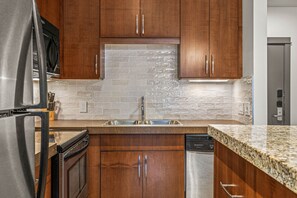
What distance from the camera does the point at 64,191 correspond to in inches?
74.5

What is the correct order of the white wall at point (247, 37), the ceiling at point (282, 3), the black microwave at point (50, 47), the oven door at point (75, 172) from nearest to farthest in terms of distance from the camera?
the oven door at point (75, 172) < the black microwave at point (50, 47) < the white wall at point (247, 37) < the ceiling at point (282, 3)

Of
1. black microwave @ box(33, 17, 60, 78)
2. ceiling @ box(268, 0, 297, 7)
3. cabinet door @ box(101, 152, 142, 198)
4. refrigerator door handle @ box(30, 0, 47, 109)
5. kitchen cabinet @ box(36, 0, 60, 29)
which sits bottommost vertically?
cabinet door @ box(101, 152, 142, 198)

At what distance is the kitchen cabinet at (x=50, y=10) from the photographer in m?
2.49

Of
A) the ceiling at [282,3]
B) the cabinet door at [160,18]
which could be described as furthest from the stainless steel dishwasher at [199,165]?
the ceiling at [282,3]

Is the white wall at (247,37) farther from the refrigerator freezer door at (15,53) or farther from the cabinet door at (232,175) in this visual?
the refrigerator freezer door at (15,53)

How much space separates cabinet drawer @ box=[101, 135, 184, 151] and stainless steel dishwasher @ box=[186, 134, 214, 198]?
107 mm

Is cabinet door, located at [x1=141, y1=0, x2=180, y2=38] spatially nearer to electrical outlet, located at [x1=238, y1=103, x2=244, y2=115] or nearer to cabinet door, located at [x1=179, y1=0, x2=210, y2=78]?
cabinet door, located at [x1=179, y1=0, x2=210, y2=78]

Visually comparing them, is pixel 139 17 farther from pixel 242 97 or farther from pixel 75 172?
pixel 75 172

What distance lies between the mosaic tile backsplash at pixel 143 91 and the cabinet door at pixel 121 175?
0.70 meters

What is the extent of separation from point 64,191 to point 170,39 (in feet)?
5.96

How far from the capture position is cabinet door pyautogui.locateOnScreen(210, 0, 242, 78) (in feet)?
10.00

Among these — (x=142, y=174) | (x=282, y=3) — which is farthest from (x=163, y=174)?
(x=282, y=3)

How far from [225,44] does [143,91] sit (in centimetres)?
101

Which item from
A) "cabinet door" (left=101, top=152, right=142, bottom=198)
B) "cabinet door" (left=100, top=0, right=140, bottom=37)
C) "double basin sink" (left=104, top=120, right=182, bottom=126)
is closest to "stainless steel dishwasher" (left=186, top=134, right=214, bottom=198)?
"cabinet door" (left=101, top=152, right=142, bottom=198)
